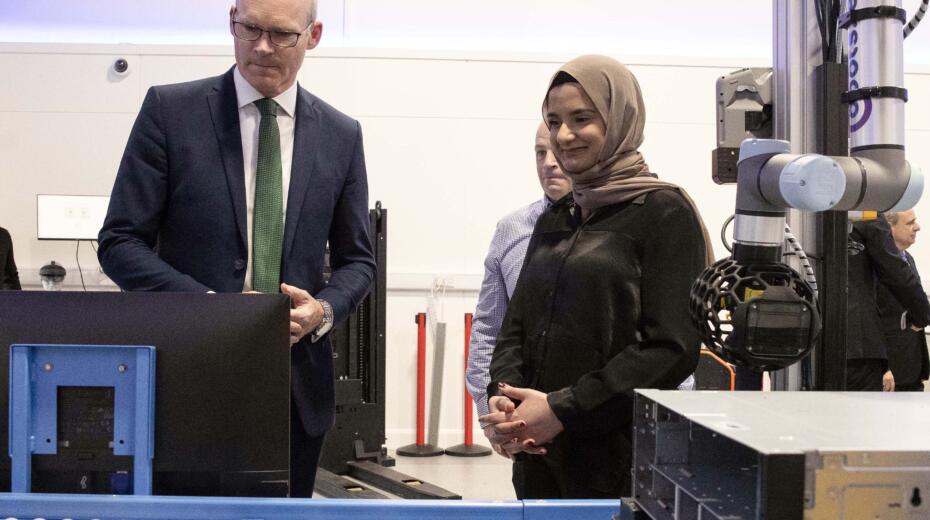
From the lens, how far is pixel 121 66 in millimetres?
5520

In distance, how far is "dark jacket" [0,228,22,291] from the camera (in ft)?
16.3

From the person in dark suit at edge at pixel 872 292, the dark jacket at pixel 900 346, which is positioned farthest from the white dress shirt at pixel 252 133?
the dark jacket at pixel 900 346

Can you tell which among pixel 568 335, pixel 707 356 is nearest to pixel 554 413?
pixel 568 335

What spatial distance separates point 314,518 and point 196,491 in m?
0.17

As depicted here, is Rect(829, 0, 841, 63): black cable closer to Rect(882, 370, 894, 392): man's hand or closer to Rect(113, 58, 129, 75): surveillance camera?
Rect(882, 370, 894, 392): man's hand

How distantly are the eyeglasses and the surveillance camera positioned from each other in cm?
432

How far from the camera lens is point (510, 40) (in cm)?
578

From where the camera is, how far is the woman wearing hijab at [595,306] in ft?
4.91

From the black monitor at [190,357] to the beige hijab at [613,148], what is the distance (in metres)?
0.72

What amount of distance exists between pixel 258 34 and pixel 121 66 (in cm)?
435

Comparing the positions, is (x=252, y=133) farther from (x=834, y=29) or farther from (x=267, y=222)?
(x=834, y=29)

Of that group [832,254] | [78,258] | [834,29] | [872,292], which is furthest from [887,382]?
[78,258]

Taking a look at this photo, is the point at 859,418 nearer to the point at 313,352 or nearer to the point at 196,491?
the point at 196,491

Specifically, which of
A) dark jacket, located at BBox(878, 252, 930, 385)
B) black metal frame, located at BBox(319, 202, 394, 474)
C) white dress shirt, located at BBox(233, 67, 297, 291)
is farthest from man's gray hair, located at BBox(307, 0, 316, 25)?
black metal frame, located at BBox(319, 202, 394, 474)
